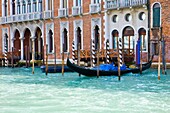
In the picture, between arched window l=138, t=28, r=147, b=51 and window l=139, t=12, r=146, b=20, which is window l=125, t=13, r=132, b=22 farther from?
arched window l=138, t=28, r=147, b=51

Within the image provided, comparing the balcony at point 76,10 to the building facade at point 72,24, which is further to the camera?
the balcony at point 76,10

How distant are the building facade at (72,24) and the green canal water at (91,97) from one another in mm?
3377

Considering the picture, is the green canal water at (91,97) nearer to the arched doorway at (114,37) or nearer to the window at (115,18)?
the arched doorway at (114,37)

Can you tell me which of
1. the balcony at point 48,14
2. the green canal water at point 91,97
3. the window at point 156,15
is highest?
the balcony at point 48,14

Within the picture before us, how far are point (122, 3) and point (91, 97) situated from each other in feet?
21.1

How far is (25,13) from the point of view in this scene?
16.3 m

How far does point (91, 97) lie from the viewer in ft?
22.3

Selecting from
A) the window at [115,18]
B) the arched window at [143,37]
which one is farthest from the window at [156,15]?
the window at [115,18]

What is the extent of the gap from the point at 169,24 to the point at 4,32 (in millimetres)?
7509

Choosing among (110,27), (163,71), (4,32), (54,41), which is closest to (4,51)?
(4,32)

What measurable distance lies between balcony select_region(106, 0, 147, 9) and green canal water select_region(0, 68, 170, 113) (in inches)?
132

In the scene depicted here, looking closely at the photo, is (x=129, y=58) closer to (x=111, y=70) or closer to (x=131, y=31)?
(x=131, y=31)

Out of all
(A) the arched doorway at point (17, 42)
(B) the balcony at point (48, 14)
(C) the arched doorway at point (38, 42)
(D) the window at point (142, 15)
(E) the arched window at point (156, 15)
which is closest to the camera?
(E) the arched window at point (156, 15)

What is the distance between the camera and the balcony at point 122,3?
487 inches
